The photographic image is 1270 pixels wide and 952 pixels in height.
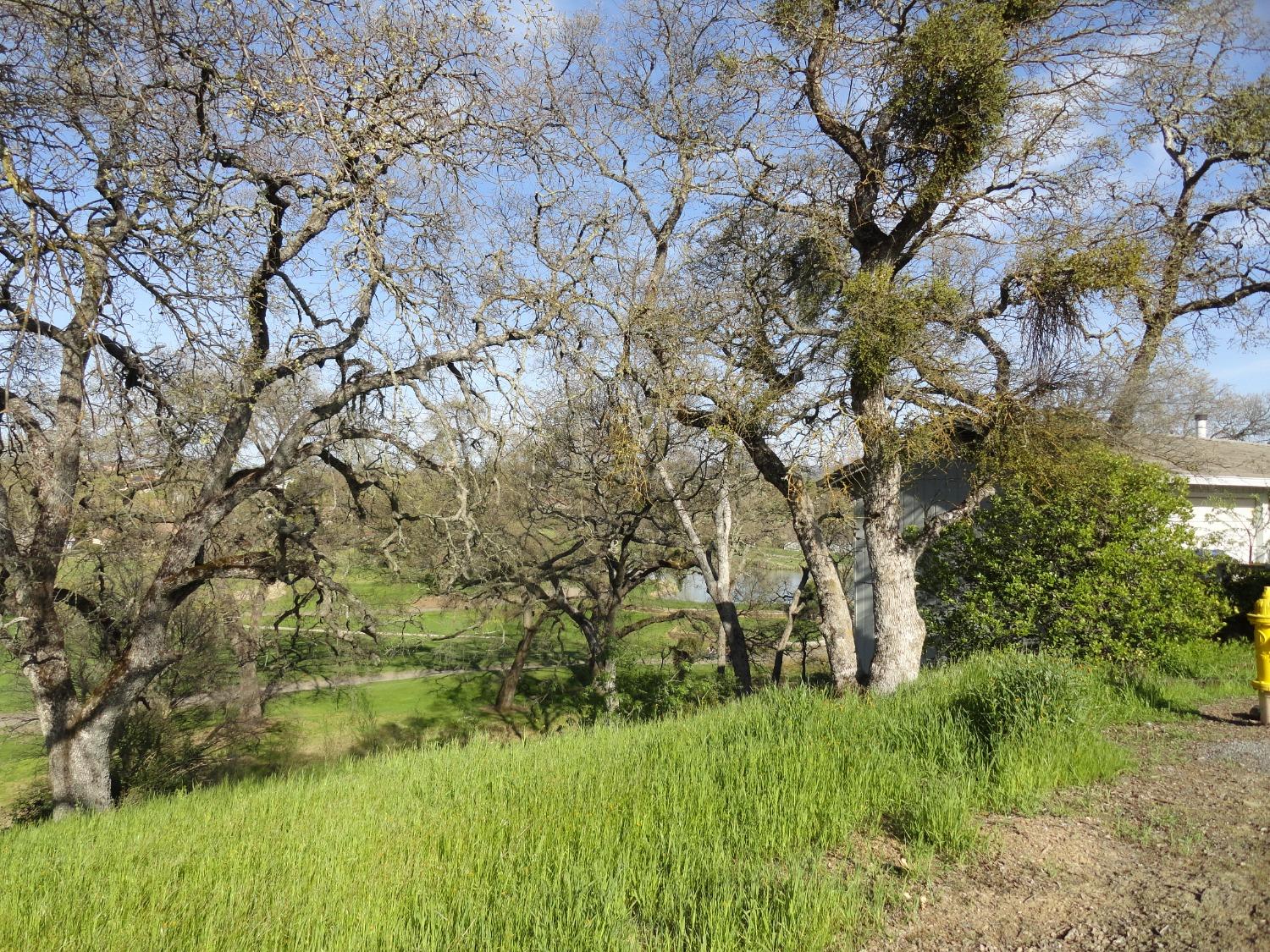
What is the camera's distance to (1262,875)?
11.6 ft

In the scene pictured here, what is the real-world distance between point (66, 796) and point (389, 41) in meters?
8.97

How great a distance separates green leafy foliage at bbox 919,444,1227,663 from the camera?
9.38 metres

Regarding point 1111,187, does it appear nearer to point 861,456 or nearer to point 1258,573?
point 1258,573

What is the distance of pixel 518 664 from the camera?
19672 mm

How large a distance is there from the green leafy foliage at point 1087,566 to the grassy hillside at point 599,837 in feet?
10.6

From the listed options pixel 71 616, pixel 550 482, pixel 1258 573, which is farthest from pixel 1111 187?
pixel 71 616

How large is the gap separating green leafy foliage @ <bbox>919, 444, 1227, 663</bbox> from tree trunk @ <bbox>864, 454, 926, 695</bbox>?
1.41 meters

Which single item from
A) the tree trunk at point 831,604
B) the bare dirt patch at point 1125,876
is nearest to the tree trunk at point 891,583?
the tree trunk at point 831,604

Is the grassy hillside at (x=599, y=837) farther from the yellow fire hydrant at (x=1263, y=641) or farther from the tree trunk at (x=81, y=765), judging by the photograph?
the tree trunk at (x=81, y=765)

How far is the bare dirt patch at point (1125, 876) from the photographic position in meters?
3.19

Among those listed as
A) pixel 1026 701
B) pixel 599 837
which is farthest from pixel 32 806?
pixel 1026 701

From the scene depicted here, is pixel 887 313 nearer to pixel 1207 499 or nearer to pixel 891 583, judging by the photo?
pixel 891 583

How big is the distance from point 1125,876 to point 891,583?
595 centimetres

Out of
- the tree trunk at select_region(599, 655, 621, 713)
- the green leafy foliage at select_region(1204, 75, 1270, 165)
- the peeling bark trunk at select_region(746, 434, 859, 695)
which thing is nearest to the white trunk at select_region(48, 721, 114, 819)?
the tree trunk at select_region(599, 655, 621, 713)
